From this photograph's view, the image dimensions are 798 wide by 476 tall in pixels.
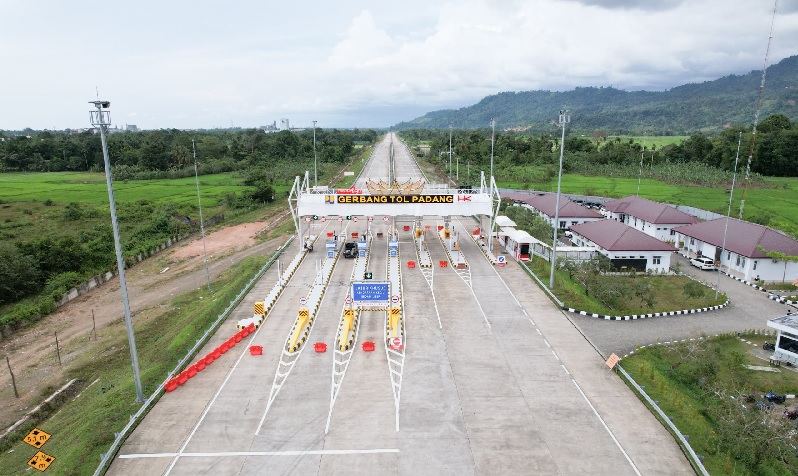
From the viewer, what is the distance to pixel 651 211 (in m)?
48.5

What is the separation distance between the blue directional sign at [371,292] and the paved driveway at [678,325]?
1098 cm

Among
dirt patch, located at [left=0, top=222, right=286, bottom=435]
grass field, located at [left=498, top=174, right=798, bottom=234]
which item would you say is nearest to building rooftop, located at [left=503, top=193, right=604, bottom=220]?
grass field, located at [left=498, top=174, right=798, bottom=234]

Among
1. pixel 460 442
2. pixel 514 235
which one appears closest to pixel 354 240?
pixel 514 235

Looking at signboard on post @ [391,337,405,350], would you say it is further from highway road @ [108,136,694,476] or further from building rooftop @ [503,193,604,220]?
building rooftop @ [503,193,604,220]

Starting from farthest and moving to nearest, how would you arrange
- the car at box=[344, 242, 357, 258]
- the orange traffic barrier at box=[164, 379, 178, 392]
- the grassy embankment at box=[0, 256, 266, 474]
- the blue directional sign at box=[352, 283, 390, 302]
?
the car at box=[344, 242, 357, 258]
the blue directional sign at box=[352, 283, 390, 302]
the orange traffic barrier at box=[164, 379, 178, 392]
the grassy embankment at box=[0, 256, 266, 474]

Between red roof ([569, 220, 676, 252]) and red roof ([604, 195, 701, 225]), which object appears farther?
red roof ([604, 195, 701, 225])

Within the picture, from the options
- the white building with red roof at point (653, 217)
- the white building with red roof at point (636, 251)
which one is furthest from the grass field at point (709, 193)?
the white building with red roof at point (636, 251)

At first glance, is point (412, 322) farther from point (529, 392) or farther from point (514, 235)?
point (514, 235)

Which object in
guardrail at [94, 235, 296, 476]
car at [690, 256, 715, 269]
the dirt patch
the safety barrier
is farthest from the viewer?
car at [690, 256, 715, 269]

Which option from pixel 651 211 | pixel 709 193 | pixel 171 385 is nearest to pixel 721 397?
pixel 171 385

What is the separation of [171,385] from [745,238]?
40.0 meters

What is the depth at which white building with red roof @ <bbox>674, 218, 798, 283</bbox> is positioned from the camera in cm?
3534

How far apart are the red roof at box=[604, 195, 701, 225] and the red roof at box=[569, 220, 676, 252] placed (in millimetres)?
7659

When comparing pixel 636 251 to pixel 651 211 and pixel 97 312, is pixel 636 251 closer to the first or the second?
pixel 651 211
